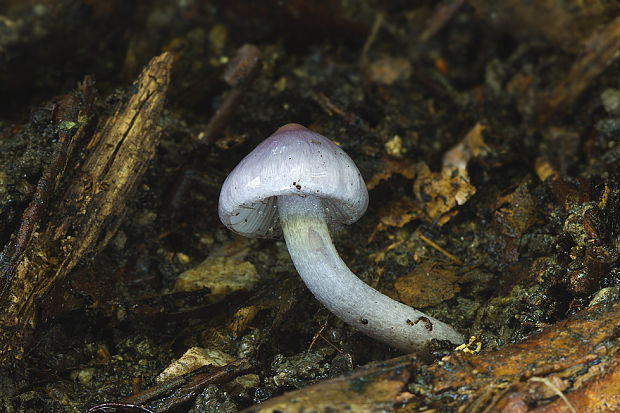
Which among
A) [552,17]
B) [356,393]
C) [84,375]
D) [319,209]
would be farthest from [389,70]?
[84,375]

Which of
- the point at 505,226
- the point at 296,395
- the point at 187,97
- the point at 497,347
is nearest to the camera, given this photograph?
the point at 296,395

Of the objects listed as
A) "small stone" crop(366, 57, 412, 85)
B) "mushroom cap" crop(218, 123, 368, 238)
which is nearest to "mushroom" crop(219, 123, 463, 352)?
"mushroom cap" crop(218, 123, 368, 238)

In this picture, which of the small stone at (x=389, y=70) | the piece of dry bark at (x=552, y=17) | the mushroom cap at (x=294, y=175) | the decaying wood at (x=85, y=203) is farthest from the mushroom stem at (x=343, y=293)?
the piece of dry bark at (x=552, y=17)

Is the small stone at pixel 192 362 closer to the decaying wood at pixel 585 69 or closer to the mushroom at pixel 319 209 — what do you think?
the mushroom at pixel 319 209

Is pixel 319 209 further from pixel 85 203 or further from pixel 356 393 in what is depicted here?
pixel 85 203

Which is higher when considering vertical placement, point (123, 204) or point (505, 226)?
point (505, 226)

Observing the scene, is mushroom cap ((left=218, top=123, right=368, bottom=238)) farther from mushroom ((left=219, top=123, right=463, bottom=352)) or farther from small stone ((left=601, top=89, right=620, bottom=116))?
small stone ((left=601, top=89, right=620, bottom=116))

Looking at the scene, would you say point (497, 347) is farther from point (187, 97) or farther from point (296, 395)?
point (187, 97)

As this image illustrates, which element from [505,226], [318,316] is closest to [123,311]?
[318,316]
